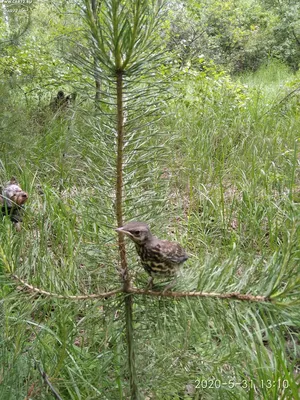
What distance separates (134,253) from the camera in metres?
0.76

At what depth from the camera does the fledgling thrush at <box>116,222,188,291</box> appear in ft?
1.94

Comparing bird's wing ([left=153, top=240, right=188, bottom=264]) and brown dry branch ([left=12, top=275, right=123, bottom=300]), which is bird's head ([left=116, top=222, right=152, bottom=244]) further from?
brown dry branch ([left=12, top=275, right=123, bottom=300])

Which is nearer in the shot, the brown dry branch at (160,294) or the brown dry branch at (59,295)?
the brown dry branch at (160,294)

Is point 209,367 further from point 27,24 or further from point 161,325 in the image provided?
point 27,24

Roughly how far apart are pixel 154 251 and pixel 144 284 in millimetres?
131

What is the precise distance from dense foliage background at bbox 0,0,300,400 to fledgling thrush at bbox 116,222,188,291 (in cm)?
4

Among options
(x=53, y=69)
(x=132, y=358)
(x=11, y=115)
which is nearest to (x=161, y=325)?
(x=132, y=358)

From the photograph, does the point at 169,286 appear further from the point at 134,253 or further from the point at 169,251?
the point at 134,253

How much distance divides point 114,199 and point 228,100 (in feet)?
9.48

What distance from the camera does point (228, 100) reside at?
3357mm

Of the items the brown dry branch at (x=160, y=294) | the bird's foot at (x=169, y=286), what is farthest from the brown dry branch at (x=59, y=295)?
the bird's foot at (x=169, y=286)

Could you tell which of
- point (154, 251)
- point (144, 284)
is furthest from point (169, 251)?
point (144, 284)

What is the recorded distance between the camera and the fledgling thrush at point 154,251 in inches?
23.3

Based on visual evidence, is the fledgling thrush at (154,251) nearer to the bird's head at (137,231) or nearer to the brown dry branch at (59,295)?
the bird's head at (137,231)
